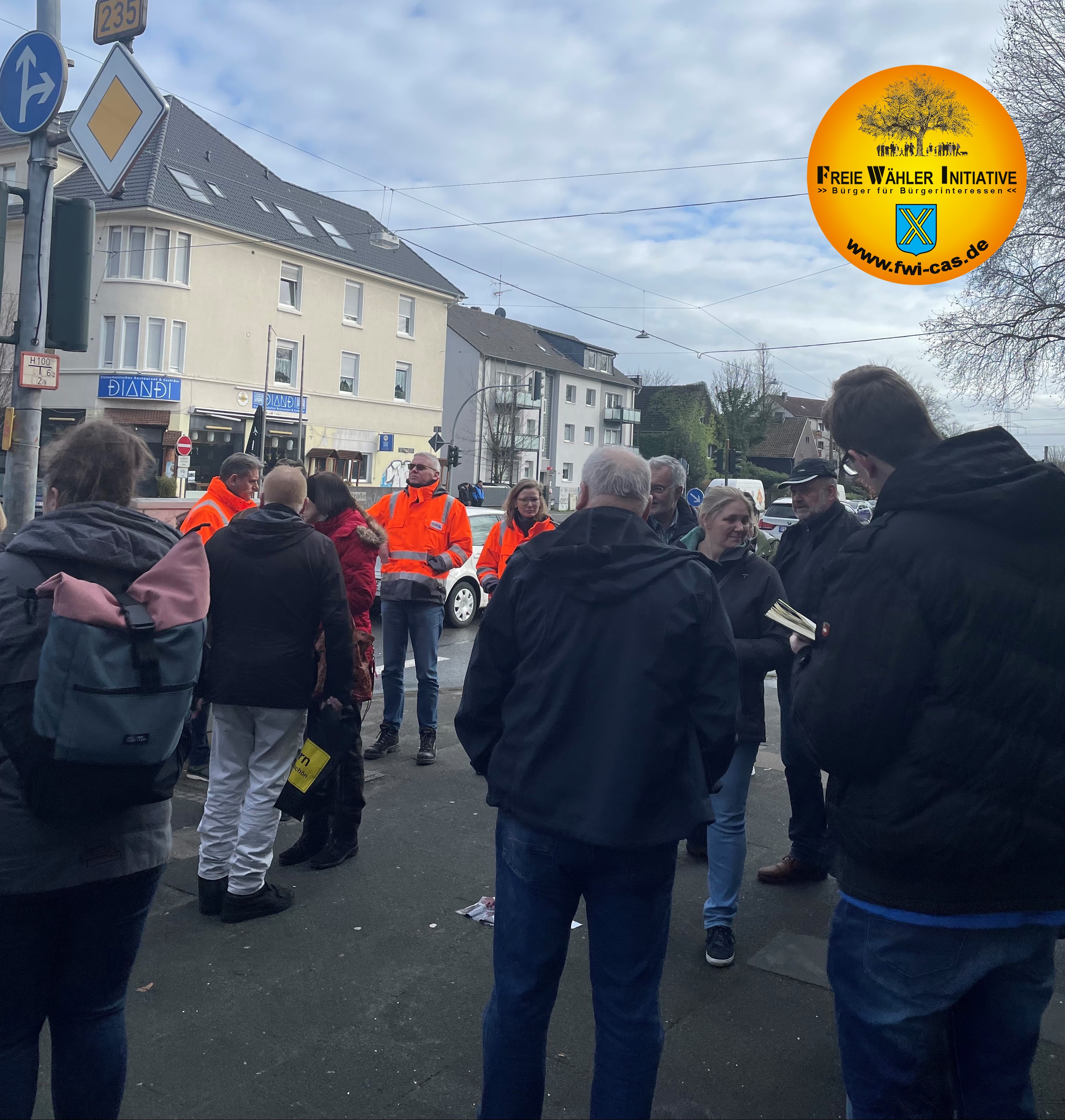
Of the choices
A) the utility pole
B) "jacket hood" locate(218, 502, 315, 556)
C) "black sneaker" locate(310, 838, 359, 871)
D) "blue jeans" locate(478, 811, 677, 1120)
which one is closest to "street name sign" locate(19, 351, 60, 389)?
the utility pole

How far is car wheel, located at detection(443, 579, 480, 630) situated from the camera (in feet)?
43.8

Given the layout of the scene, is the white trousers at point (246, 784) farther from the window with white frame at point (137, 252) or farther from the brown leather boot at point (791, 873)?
the window with white frame at point (137, 252)

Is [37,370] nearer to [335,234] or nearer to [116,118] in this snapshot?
[116,118]

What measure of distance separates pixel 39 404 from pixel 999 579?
23.0ft

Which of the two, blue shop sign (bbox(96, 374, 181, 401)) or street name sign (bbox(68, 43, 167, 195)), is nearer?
street name sign (bbox(68, 43, 167, 195))

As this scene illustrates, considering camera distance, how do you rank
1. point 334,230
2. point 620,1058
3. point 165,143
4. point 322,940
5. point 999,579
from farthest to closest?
point 334,230 < point 165,143 < point 322,940 < point 620,1058 < point 999,579

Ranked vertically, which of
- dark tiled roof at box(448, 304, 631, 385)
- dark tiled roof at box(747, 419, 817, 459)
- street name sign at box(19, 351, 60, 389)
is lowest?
street name sign at box(19, 351, 60, 389)

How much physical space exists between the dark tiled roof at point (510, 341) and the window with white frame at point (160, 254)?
23544 millimetres

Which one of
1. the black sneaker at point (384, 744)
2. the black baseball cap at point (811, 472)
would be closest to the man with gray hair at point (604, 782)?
the black baseball cap at point (811, 472)

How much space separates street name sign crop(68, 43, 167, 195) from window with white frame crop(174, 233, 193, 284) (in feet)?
92.7

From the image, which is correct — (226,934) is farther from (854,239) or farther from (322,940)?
(854,239)

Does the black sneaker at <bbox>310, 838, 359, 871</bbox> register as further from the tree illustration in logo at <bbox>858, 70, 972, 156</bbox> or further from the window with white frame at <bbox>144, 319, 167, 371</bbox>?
the window with white frame at <bbox>144, 319, 167, 371</bbox>

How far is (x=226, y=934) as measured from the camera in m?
3.92

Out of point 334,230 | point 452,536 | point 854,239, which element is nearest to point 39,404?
point 452,536
